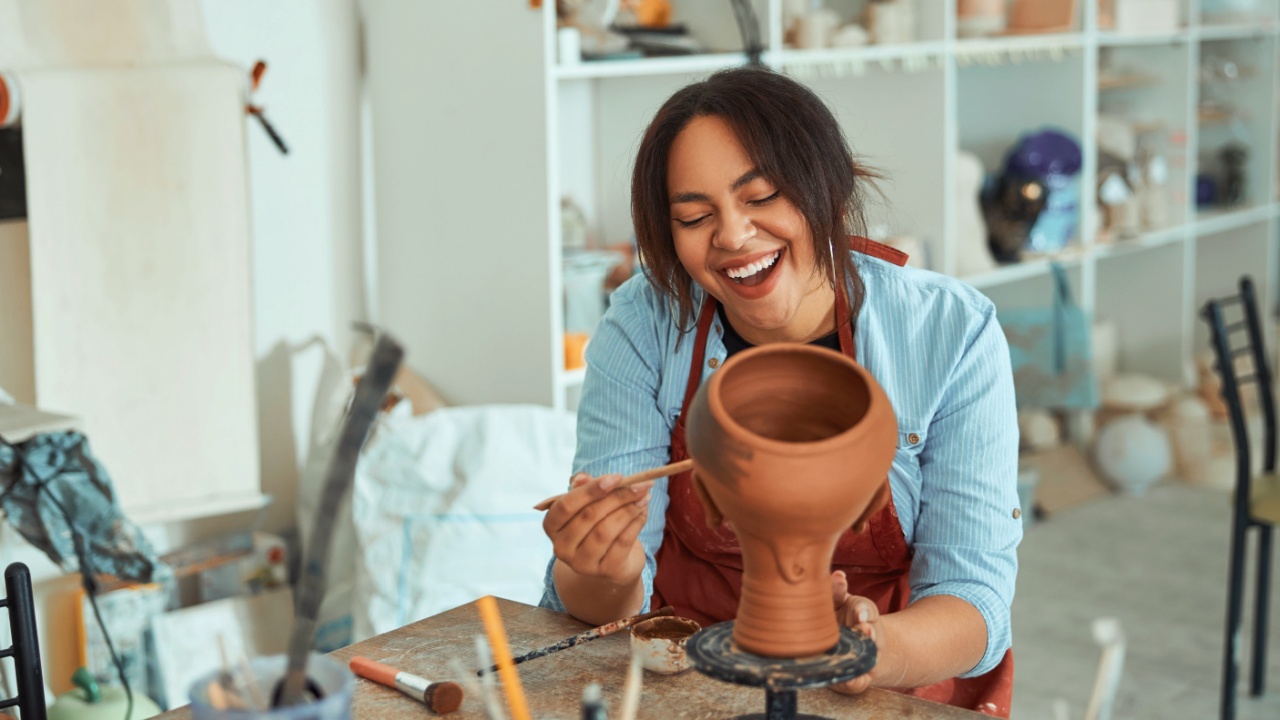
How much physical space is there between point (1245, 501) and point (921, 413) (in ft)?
4.86

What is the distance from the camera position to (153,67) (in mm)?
2193

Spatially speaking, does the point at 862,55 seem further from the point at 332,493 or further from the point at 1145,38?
the point at 332,493

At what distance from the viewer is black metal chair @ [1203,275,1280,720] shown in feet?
8.13

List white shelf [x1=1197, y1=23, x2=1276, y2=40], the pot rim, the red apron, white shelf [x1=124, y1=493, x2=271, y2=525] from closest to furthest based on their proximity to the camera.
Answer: the pot rim
the red apron
white shelf [x1=124, y1=493, x2=271, y2=525]
white shelf [x1=1197, y1=23, x2=1276, y2=40]

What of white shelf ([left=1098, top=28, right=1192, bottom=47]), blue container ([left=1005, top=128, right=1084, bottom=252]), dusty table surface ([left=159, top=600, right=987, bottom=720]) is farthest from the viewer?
white shelf ([left=1098, top=28, right=1192, bottom=47])

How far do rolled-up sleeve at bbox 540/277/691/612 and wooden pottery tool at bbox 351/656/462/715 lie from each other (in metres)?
0.34

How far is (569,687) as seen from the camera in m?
1.15

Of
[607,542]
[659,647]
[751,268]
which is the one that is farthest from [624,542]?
[751,268]

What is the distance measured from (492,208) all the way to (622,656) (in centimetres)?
150

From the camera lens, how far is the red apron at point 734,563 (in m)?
1.43

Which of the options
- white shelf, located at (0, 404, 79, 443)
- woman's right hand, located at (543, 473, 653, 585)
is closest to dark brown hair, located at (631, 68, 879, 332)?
woman's right hand, located at (543, 473, 653, 585)

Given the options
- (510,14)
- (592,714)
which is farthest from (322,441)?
(592,714)

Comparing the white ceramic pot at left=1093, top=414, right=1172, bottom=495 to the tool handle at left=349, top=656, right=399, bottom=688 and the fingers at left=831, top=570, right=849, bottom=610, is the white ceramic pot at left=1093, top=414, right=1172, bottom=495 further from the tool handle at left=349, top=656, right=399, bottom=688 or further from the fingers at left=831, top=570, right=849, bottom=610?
the tool handle at left=349, top=656, right=399, bottom=688

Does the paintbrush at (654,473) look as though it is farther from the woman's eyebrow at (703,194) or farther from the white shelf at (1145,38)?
the white shelf at (1145,38)
